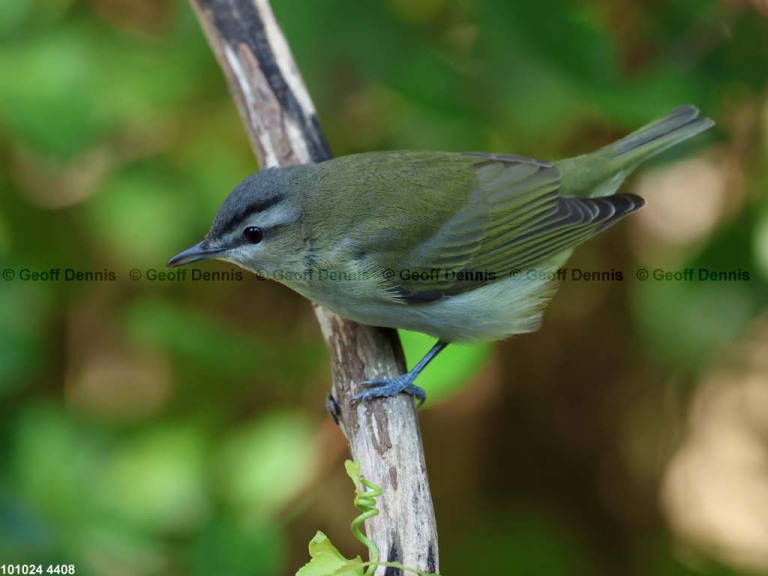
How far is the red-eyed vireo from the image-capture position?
10.1 ft

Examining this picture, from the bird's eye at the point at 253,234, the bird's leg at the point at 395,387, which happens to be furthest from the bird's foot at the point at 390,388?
the bird's eye at the point at 253,234

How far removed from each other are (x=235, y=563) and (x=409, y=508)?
0.82 metres

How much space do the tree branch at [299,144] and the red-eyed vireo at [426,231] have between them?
4.5 inches

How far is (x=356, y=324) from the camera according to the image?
328 cm

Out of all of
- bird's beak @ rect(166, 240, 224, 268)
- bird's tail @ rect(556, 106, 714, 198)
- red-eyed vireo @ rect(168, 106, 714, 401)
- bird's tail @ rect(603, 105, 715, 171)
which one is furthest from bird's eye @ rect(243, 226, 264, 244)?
bird's tail @ rect(603, 105, 715, 171)

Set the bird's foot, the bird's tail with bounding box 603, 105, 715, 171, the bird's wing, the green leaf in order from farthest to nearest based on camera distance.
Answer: the bird's tail with bounding box 603, 105, 715, 171 → the bird's wing → the bird's foot → the green leaf

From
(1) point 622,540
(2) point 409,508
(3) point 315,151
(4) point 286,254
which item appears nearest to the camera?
(2) point 409,508

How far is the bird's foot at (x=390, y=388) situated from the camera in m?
2.81

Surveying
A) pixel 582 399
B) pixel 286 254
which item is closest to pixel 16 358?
pixel 286 254

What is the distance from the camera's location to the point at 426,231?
3.28 m

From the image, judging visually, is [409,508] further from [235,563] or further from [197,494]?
[197,494]

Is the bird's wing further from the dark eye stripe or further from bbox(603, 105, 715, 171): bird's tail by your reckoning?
the dark eye stripe
